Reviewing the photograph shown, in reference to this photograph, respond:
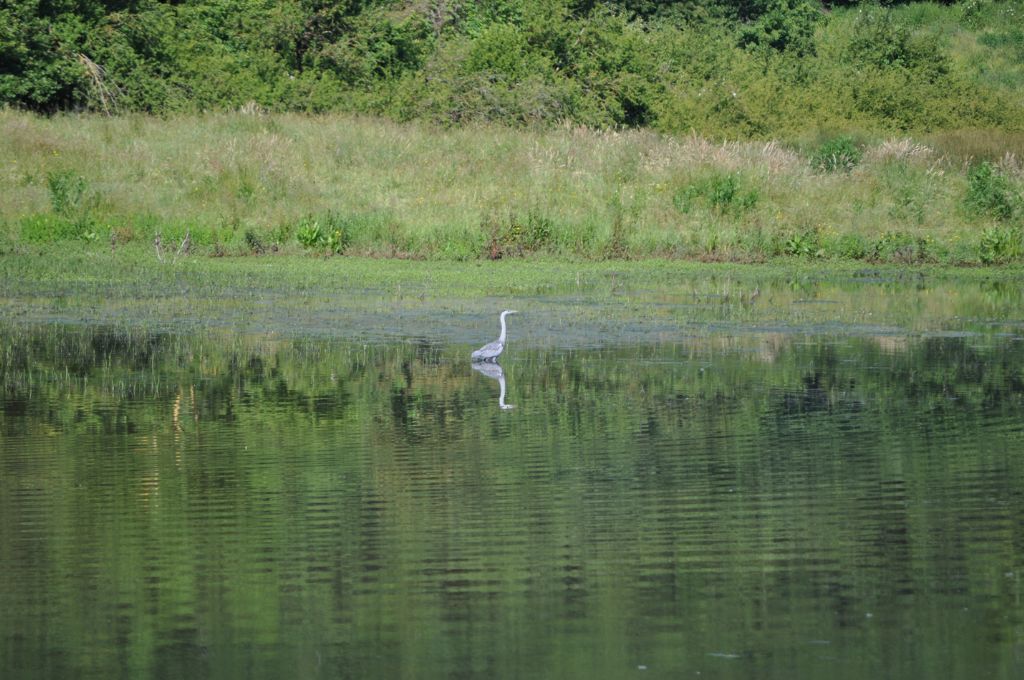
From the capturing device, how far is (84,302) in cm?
2072

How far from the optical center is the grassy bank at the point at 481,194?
86.7ft

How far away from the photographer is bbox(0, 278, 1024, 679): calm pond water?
6777 mm

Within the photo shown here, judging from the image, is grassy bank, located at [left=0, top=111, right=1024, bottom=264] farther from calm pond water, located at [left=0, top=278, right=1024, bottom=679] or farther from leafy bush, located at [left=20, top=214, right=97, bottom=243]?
calm pond water, located at [left=0, top=278, right=1024, bottom=679]

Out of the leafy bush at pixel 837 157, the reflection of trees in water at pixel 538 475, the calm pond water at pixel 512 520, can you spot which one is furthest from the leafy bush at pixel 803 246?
the calm pond water at pixel 512 520

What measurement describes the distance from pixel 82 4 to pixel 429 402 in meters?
27.2

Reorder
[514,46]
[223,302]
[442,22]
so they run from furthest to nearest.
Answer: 1. [442,22]
2. [514,46]
3. [223,302]

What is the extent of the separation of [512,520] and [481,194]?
2032 cm

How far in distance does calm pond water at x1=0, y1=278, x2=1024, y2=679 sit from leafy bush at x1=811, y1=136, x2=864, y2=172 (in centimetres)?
1647

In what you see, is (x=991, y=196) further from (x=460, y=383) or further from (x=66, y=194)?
(x=460, y=383)

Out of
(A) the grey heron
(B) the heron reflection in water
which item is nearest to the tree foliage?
(A) the grey heron

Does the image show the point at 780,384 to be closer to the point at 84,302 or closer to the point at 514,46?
the point at 84,302

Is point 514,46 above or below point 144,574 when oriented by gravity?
above

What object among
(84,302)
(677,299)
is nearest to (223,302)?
(84,302)

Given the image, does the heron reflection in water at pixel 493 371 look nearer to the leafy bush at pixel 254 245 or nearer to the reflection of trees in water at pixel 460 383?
the reflection of trees in water at pixel 460 383
